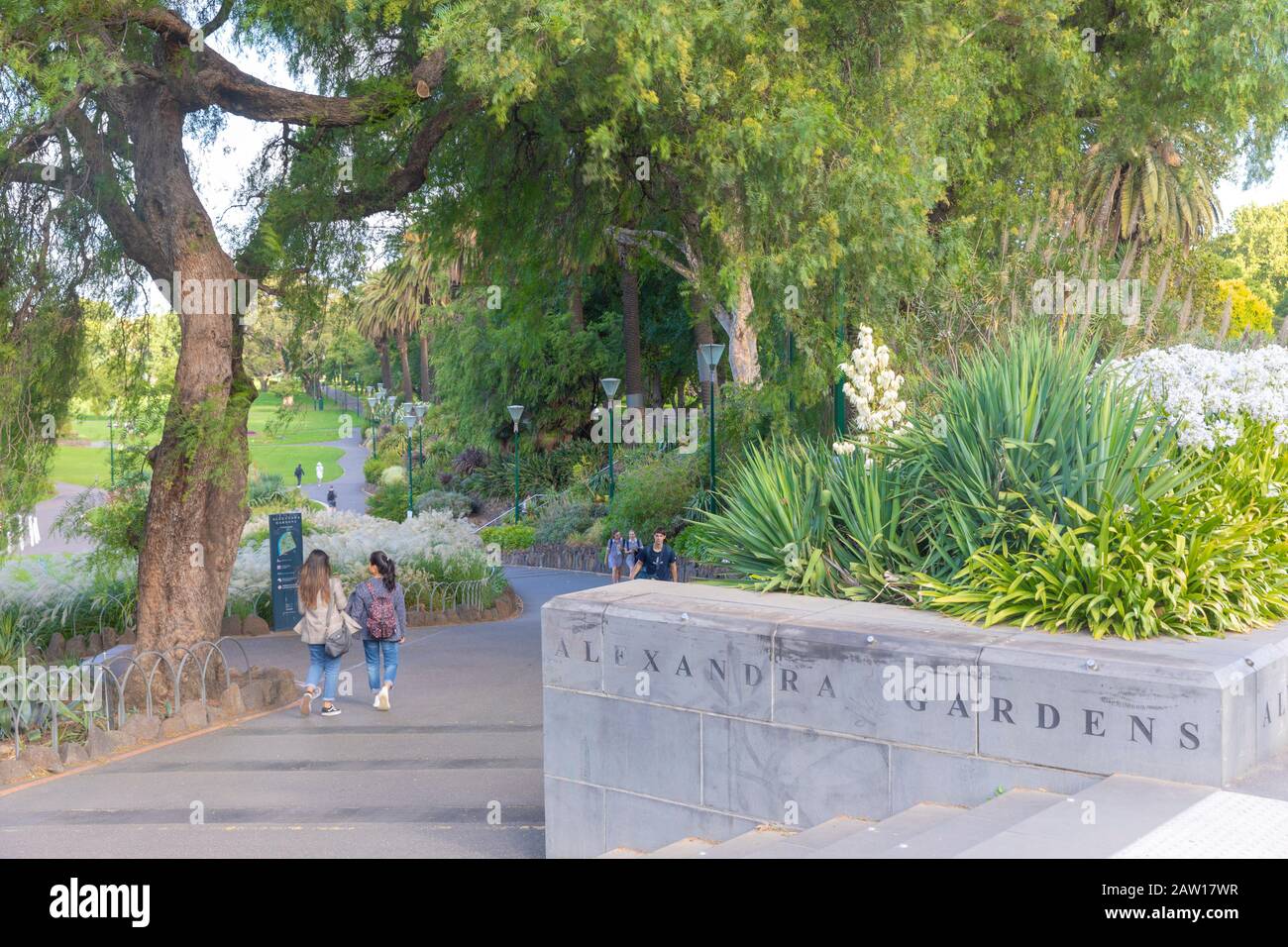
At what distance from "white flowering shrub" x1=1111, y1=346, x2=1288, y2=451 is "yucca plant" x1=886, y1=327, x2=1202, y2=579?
32 cm

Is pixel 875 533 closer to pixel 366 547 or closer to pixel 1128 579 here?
pixel 1128 579

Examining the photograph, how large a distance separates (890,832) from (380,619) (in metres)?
8.06

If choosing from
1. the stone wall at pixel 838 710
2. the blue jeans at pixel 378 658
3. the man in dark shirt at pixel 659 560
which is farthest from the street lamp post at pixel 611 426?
the stone wall at pixel 838 710

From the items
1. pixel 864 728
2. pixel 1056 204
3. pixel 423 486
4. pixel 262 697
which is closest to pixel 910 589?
pixel 864 728

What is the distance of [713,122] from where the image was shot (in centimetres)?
1241

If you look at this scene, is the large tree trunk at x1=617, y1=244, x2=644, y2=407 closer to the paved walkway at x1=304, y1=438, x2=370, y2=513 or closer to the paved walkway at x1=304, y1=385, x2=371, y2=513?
the paved walkway at x1=304, y1=385, x2=371, y2=513

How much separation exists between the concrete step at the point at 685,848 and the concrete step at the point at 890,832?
804mm


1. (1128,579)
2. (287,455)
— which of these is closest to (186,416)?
(1128,579)

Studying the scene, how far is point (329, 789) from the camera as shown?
30.0ft

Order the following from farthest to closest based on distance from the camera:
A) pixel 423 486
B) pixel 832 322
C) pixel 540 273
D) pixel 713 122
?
pixel 423 486, pixel 540 273, pixel 832 322, pixel 713 122

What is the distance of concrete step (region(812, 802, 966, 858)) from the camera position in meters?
4.59

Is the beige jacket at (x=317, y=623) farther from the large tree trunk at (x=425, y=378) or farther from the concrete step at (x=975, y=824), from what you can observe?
the large tree trunk at (x=425, y=378)

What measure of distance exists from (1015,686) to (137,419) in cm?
1045

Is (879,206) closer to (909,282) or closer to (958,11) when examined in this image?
(909,282)
